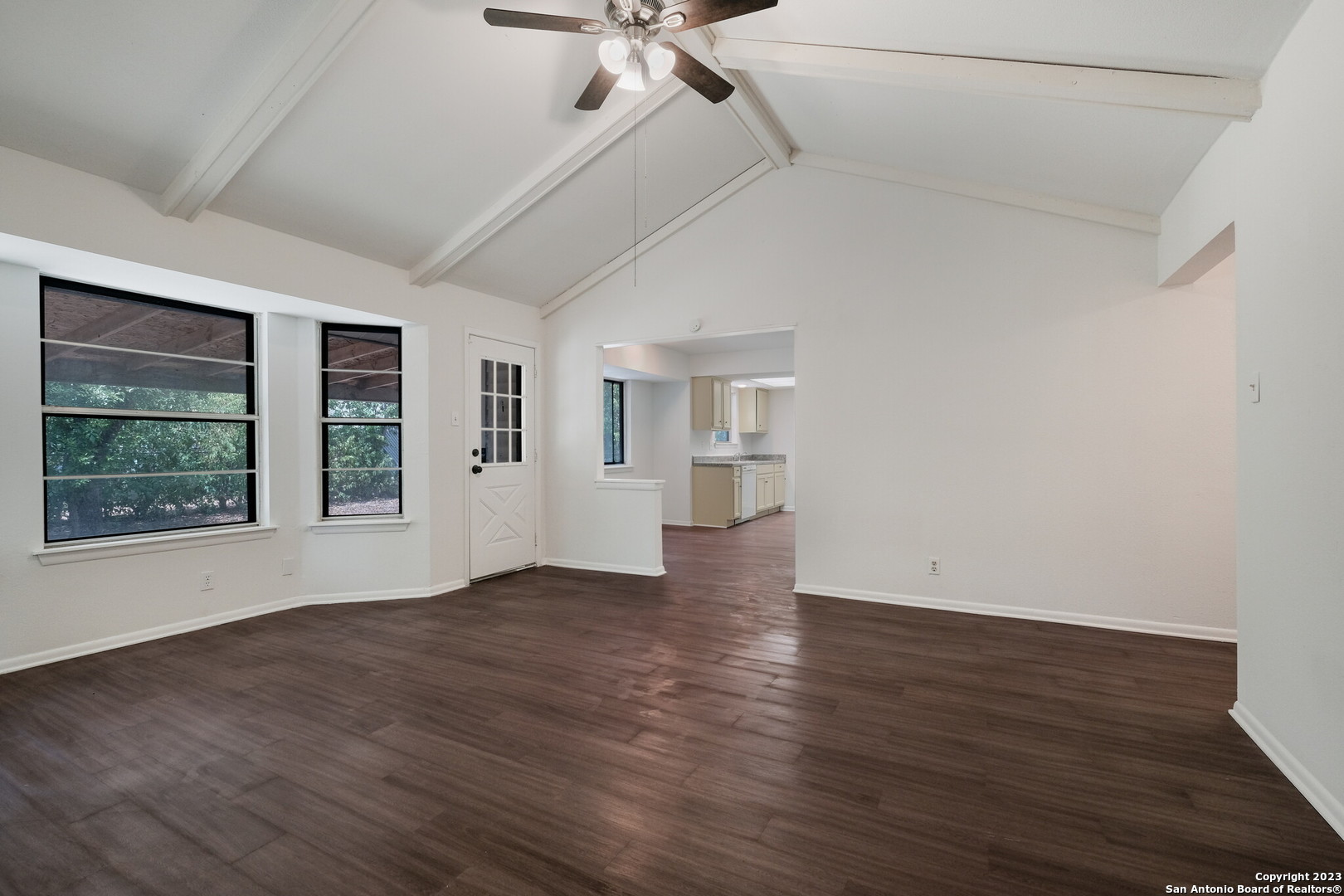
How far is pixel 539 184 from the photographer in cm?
422

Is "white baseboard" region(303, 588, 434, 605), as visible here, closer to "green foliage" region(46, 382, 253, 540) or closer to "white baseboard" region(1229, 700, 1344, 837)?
"green foliage" region(46, 382, 253, 540)

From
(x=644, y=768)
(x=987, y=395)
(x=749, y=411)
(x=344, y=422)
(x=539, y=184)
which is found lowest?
(x=644, y=768)

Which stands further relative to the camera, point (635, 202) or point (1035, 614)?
point (635, 202)

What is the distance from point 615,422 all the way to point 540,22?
21.3ft

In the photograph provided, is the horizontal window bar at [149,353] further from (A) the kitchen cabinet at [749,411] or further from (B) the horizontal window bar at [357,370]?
(A) the kitchen cabinet at [749,411]

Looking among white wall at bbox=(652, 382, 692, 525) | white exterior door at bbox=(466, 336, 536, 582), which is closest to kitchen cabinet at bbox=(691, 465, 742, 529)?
white wall at bbox=(652, 382, 692, 525)

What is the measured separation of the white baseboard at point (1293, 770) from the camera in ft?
6.11

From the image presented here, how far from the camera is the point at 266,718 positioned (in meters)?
2.65

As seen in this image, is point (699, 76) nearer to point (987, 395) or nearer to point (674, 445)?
point (987, 395)

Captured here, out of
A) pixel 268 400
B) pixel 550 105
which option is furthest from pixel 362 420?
pixel 550 105

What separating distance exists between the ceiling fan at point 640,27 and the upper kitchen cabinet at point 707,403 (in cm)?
592

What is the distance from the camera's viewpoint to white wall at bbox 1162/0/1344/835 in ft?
6.24

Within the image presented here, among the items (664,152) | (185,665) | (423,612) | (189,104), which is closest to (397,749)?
(185,665)

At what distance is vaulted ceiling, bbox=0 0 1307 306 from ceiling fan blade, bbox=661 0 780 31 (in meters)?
0.85
